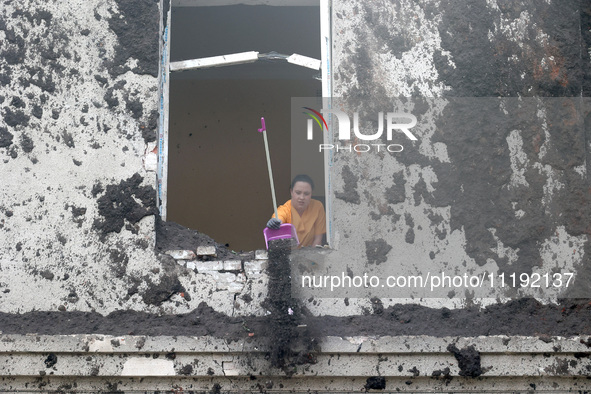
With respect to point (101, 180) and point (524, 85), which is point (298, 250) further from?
point (524, 85)

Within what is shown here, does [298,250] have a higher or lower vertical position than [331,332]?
higher

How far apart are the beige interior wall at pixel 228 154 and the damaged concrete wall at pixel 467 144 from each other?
3.54 metres

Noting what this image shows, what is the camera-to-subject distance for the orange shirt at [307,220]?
3.91 metres

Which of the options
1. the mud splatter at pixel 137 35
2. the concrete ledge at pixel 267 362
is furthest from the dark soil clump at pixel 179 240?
the mud splatter at pixel 137 35

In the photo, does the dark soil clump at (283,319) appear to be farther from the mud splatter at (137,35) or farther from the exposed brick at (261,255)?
the mud splatter at (137,35)

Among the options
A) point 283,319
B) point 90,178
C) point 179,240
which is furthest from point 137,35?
point 283,319

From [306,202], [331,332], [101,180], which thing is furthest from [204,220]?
[331,332]

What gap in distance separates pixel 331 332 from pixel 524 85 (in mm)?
1944

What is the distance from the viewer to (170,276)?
3.28 metres

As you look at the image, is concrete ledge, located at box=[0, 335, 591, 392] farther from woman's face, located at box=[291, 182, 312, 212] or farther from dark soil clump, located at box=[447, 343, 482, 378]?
woman's face, located at box=[291, 182, 312, 212]

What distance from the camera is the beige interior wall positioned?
22.5ft

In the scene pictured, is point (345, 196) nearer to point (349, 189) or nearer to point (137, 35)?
point (349, 189)

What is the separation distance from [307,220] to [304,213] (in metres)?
0.08

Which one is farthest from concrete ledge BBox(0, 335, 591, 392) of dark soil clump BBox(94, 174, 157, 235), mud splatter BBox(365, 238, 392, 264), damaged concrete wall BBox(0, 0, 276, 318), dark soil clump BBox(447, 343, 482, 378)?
dark soil clump BBox(94, 174, 157, 235)
